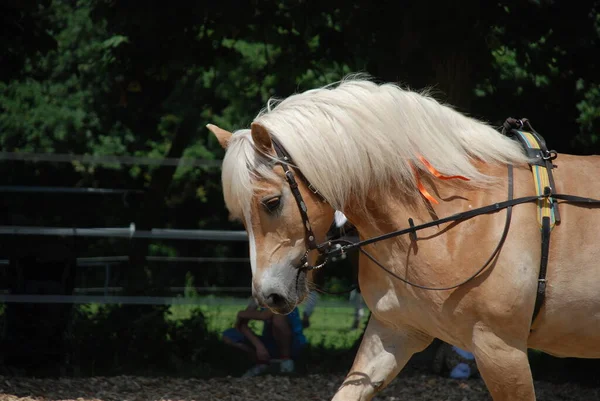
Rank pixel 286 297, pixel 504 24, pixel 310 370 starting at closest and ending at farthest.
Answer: pixel 286 297, pixel 504 24, pixel 310 370

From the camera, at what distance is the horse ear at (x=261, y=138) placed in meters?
3.21

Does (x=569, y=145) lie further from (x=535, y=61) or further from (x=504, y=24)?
(x=504, y=24)

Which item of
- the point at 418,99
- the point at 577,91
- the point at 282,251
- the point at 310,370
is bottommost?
the point at 310,370

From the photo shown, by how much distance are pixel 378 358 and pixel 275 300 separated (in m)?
0.59

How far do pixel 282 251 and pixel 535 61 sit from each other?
210 inches

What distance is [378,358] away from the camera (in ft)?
11.6

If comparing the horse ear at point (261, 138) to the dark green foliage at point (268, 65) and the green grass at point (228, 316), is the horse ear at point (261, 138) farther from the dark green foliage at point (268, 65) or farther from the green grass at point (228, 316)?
the green grass at point (228, 316)

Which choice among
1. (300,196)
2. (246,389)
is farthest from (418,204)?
(246,389)

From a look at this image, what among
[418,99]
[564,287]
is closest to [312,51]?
[418,99]

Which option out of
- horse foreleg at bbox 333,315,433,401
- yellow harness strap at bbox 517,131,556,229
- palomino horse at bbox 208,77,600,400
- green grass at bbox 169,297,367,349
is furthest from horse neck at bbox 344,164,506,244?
green grass at bbox 169,297,367,349

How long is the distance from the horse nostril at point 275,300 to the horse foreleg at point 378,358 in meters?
0.52

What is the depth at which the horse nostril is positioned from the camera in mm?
3242

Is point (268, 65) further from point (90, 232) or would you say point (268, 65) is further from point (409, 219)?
point (409, 219)

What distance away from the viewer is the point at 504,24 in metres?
6.55
